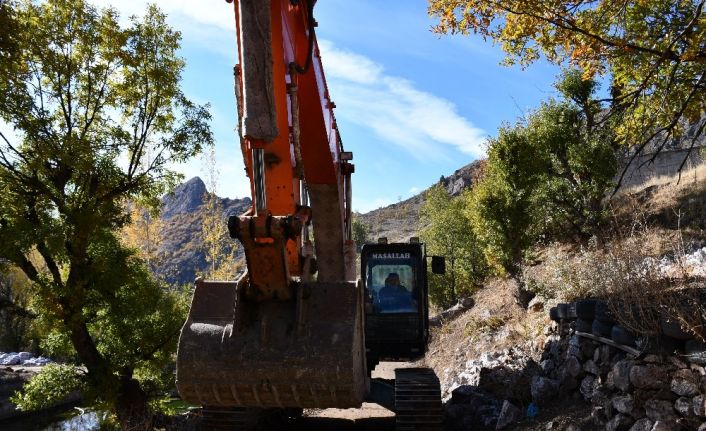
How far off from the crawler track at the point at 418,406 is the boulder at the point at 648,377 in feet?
8.35

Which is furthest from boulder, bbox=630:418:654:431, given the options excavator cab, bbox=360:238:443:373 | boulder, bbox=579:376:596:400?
excavator cab, bbox=360:238:443:373

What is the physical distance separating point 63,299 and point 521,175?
1281 centimetres

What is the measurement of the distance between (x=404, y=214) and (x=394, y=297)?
79.9 meters

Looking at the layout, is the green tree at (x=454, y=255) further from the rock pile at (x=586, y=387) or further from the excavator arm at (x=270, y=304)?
the excavator arm at (x=270, y=304)

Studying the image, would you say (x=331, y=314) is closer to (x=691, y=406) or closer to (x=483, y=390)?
(x=691, y=406)

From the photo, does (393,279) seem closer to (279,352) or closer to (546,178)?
(279,352)

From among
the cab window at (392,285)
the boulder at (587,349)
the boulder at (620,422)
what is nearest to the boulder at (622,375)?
the boulder at (620,422)

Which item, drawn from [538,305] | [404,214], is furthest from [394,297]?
[404,214]

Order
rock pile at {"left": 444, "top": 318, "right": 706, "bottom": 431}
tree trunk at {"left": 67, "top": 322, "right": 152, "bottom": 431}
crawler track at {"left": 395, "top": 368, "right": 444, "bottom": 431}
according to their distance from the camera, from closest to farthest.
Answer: rock pile at {"left": 444, "top": 318, "right": 706, "bottom": 431}
crawler track at {"left": 395, "top": 368, "right": 444, "bottom": 431}
tree trunk at {"left": 67, "top": 322, "right": 152, "bottom": 431}

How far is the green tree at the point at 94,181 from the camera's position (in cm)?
1163

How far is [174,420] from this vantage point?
1344 centimetres

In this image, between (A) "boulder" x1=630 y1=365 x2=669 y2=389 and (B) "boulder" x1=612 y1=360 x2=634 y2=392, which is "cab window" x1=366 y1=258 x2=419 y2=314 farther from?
(A) "boulder" x1=630 y1=365 x2=669 y2=389

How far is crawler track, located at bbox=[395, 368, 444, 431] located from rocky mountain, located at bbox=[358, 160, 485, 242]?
222 ft

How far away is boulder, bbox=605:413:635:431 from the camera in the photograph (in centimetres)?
565
